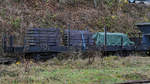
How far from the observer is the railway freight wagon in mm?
16719

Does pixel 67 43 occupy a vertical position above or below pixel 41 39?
below

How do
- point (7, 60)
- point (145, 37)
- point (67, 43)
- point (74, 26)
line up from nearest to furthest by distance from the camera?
1. point (7, 60)
2. point (67, 43)
3. point (145, 37)
4. point (74, 26)

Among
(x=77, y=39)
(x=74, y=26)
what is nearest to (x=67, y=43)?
(x=77, y=39)

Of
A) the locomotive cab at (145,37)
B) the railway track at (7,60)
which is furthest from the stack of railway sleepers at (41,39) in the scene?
the locomotive cab at (145,37)

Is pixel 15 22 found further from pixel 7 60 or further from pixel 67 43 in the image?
pixel 7 60

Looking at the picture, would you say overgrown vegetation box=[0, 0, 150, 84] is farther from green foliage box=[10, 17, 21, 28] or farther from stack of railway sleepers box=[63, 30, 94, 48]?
stack of railway sleepers box=[63, 30, 94, 48]

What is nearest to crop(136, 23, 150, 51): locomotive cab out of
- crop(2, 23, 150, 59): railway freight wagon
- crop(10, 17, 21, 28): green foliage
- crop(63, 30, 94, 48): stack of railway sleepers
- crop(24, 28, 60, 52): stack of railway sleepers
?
crop(2, 23, 150, 59): railway freight wagon

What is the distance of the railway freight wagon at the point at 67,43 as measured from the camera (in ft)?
54.9

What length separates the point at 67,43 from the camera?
19.4m

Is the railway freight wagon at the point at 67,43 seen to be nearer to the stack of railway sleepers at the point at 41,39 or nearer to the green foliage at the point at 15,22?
the stack of railway sleepers at the point at 41,39

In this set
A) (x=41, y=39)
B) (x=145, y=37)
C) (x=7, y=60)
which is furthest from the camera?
(x=145, y=37)

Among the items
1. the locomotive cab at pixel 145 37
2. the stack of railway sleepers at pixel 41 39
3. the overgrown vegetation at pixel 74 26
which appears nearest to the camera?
the overgrown vegetation at pixel 74 26

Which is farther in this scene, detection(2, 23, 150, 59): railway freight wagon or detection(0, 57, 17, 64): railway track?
detection(2, 23, 150, 59): railway freight wagon

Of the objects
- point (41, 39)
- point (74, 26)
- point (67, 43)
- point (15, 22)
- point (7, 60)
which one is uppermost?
point (15, 22)
